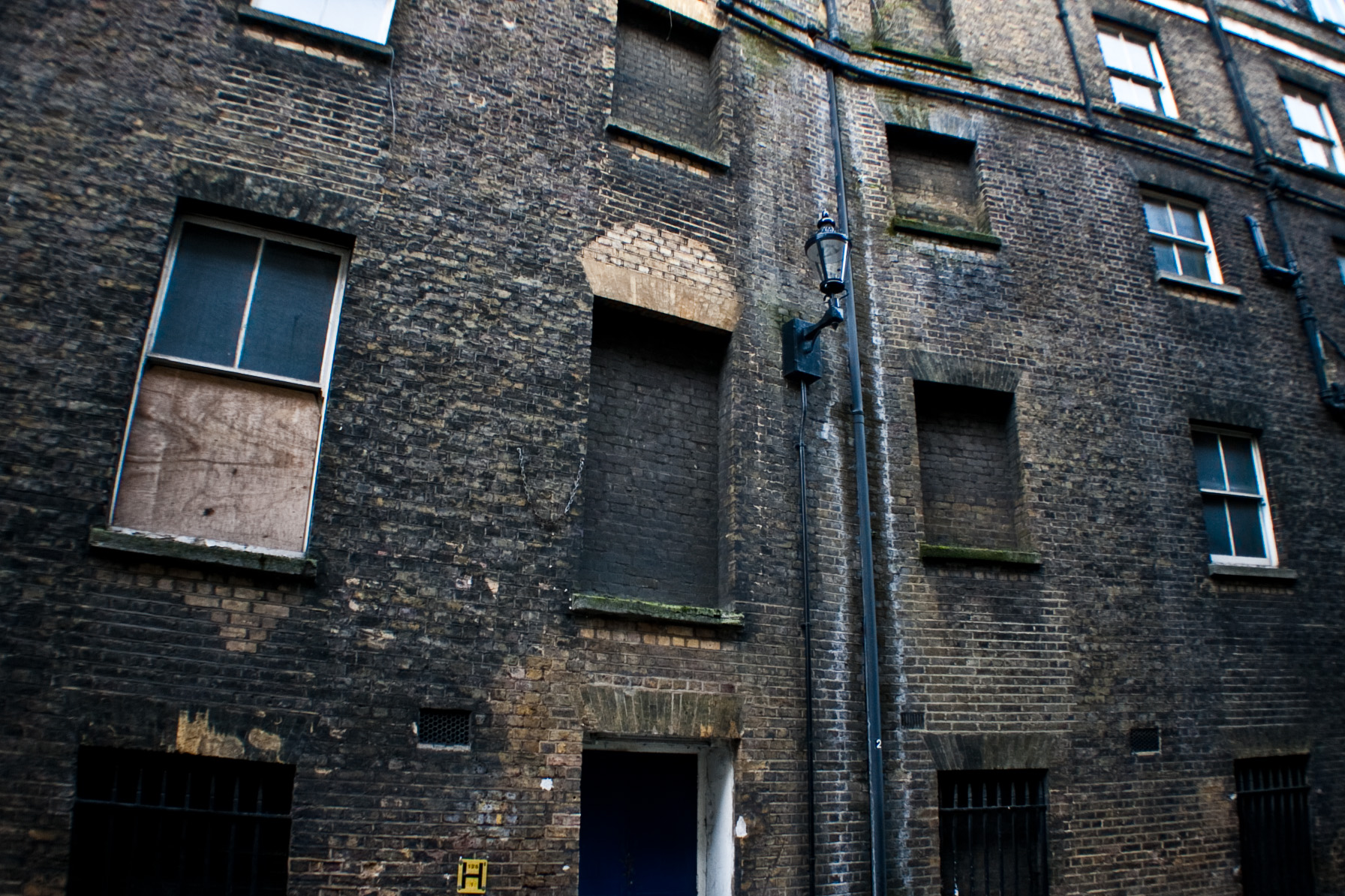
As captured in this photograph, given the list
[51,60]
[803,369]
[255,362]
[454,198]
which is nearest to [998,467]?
[803,369]

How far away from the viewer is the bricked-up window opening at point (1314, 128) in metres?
11.9

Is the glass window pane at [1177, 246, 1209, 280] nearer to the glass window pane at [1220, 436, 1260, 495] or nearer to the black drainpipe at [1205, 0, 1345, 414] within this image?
the black drainpipe at [1205, 0, 1345, 414]

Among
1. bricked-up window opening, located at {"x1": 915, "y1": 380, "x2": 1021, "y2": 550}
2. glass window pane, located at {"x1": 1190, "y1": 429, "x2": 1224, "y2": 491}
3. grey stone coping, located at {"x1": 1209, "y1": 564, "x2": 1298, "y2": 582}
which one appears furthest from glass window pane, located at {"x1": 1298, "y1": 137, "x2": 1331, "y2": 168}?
bricked-up window opening, located at {"x1": 915, "y1": 380, "x2": 1021, "y2": 550}

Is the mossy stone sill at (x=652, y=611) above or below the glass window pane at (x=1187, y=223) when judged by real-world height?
below

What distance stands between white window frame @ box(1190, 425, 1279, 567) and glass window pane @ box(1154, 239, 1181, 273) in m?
2.05

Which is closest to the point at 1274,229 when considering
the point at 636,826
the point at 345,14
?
the point at 636,826

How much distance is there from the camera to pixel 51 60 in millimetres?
5551

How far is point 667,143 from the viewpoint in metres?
7.34

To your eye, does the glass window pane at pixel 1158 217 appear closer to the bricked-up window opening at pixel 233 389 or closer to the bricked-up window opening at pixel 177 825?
the bricked-up window opening at pixel 233 389

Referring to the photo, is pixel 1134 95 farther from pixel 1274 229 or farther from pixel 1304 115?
pixel 1304 115

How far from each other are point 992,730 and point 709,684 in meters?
2.64

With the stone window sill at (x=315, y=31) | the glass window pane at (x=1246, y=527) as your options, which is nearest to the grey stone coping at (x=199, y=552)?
the stone window sill at (x=315, y=31)

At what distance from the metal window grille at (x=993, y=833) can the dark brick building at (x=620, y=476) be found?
0.13ft

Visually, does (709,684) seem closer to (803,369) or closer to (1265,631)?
(803,369)
